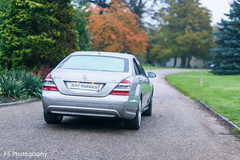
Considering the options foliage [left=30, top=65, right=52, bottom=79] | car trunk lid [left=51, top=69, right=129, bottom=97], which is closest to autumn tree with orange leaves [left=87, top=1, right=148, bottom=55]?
foliage [left=30, top=65, right=52, bottom=79]

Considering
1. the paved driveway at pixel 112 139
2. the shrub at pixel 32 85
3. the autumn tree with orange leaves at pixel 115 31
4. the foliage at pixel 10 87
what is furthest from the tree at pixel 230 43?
the paved driveway at pixel 112 139

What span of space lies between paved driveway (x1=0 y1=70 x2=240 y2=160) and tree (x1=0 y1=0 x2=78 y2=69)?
7597 millimetres

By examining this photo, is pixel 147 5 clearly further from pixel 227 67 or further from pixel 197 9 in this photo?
pixel 227 67

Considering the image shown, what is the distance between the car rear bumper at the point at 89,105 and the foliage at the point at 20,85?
5464mm

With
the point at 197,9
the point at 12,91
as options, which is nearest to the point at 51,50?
the point at 12,91

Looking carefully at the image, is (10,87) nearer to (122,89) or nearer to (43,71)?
(43,71)

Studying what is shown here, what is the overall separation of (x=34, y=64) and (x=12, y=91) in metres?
5.06

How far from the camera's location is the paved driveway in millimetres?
4980

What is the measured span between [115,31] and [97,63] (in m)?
36.6

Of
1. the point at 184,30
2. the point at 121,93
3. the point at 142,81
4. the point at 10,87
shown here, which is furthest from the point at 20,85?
the point at 184,30

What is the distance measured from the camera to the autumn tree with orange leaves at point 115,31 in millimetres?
39875

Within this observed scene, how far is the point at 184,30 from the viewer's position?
7125cm

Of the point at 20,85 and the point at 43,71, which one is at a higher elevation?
the point at 43,71

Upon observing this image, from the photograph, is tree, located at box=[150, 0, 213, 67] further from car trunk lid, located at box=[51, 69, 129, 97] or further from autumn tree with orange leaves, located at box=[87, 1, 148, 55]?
car trunk lid, located at box=[51, 69, 129, 97]
